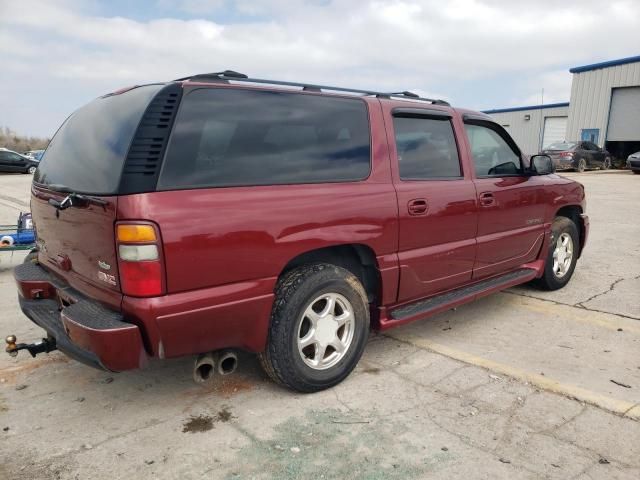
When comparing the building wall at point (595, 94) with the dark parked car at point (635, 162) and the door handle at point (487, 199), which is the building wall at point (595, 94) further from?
the door handle at point (487, 199)

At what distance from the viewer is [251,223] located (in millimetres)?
2656

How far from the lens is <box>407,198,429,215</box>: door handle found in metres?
3.43

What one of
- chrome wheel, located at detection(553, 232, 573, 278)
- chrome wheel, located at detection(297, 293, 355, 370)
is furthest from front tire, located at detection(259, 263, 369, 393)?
chrome wheel, located at detection(553, 232, 573, 278)

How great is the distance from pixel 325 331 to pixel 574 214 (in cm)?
360

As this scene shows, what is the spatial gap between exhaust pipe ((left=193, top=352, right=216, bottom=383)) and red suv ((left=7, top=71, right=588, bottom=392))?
0.04 ft

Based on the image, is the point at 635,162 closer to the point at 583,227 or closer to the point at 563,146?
the point at 563,146

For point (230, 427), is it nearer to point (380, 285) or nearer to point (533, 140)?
point (380, 285)

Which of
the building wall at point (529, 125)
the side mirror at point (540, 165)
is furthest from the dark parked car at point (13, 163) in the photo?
the building wall at point (529, 125)

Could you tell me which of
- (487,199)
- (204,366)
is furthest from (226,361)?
(487,199)

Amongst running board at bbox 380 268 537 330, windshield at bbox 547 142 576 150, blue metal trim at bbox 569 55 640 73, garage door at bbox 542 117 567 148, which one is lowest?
running board at bbox 380 268 537 330

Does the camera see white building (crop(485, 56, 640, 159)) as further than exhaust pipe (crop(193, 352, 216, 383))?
Yes

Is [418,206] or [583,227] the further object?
[583,227]

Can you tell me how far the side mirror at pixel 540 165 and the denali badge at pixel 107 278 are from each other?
143 inches

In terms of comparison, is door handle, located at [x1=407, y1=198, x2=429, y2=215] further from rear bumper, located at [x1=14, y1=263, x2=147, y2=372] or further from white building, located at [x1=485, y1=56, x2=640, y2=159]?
white building, located at [x1=485, y1=56, x2=640, y2=159]
